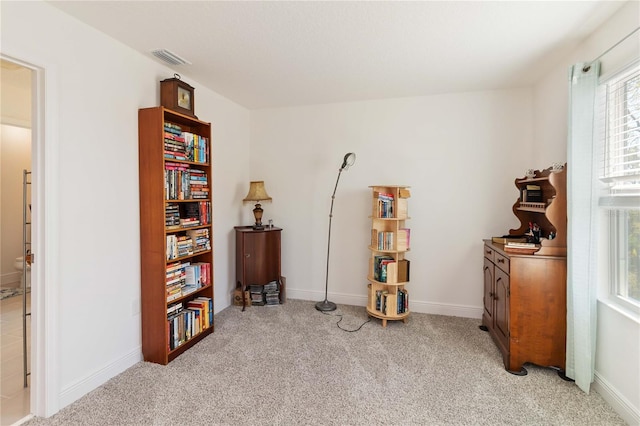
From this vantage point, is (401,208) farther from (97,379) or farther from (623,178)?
(97,379)

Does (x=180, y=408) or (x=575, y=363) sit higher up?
(x=575, y=363)

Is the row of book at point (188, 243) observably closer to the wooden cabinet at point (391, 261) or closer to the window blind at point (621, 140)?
the wooden cabinet at point (391, 261)

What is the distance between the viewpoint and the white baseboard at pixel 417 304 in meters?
3.56

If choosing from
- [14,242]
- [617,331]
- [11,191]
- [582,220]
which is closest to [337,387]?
[617,331]

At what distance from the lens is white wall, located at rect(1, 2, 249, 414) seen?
1.93m

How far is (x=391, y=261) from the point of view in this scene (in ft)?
10.7

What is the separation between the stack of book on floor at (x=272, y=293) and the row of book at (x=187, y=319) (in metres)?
0.91

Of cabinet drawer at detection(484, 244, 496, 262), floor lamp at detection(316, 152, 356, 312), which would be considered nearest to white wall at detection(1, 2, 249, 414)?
floor lamp at detection(316, 152, 356, 312)

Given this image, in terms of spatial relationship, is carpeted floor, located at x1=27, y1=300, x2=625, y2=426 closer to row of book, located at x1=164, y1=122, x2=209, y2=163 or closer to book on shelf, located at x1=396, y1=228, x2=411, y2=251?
book on shelf, located at x1=396, y1=228, x2=411, y2=251

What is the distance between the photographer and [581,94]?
216 cm

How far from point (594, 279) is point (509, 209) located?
4.62 feet

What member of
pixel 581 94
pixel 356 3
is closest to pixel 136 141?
pixel 356 3

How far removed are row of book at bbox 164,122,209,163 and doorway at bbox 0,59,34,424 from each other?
0.91m

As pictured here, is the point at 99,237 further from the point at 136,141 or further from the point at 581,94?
the point at 581,94
